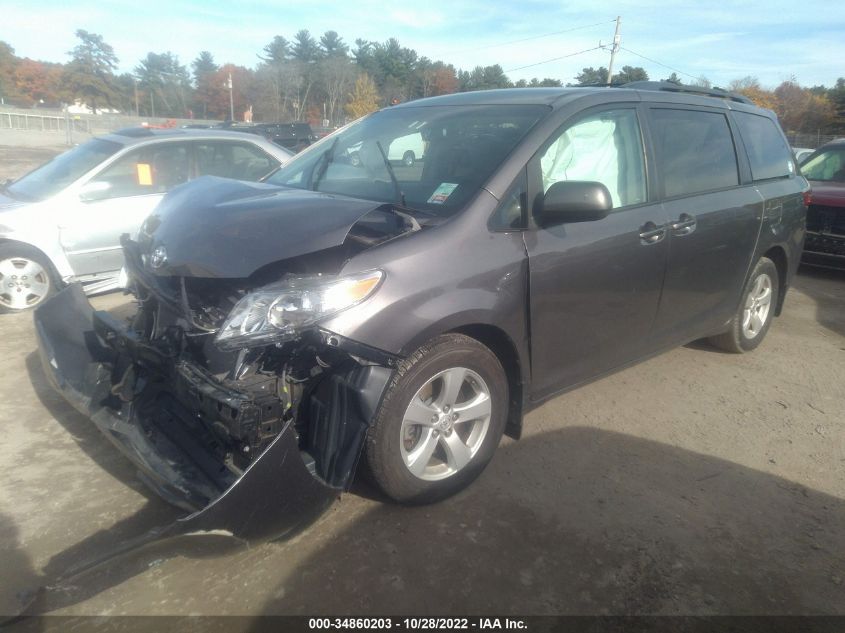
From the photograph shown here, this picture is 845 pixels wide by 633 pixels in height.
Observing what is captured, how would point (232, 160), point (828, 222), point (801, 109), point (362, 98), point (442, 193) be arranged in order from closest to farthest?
point (442, 193)
point (232, 160)
point (828, 222)
point (362, 98)
point (801, 109)

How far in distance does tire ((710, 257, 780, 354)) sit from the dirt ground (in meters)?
0.88

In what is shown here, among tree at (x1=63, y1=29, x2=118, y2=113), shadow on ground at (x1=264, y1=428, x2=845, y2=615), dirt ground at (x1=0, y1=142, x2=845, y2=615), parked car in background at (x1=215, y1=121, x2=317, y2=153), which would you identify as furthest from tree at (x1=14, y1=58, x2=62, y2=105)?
shadow on ground at (x1=264, y1=428, x2=845, y2=615)

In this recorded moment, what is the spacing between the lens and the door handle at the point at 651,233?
3387mm

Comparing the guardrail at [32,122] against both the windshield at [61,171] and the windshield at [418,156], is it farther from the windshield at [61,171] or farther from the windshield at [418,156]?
the windshield at [418,156]

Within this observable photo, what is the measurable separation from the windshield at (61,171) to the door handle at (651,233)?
5068 millimetres

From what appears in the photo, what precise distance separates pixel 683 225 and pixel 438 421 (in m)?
2.03

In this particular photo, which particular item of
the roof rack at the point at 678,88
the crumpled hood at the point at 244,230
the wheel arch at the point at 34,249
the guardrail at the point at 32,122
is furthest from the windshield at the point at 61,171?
the guardrail at the point at 32,122

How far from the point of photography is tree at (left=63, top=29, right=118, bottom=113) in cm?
7219

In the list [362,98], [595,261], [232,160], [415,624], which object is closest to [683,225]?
[595,261]

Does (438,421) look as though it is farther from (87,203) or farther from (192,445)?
(87,203)

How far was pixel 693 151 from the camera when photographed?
3906mm

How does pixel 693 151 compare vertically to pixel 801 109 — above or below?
below

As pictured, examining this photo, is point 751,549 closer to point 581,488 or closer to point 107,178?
point 581,488

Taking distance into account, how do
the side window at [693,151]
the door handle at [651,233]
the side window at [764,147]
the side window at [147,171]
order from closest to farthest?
the door handle at [651,233] → the side window at [693,151] → the side window at [764,147] → the side window at [147,171]
